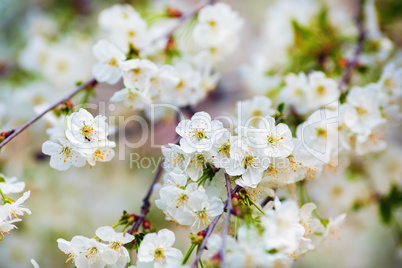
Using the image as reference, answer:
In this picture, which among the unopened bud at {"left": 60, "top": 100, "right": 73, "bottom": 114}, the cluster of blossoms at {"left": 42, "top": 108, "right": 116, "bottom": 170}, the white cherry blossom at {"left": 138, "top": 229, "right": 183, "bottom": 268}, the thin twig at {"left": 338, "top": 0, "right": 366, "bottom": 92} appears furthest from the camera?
the thin twig at {"left": 338, "top": 0, "right": 366, "bottom": 92}

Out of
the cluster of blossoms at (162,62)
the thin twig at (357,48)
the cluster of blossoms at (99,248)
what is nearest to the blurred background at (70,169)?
the thin twig at (357,48)

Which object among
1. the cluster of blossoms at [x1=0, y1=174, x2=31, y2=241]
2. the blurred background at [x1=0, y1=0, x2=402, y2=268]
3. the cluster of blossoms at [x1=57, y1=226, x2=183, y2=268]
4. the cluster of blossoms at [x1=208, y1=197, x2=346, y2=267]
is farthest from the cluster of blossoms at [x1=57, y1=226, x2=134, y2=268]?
the blurred background at [x1=0, y1=0, x2=402, y2=268]

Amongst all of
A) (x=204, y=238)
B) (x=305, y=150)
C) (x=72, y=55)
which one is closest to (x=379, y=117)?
(x=305, y=150)

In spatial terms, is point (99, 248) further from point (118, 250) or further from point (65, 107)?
point (65, 107)

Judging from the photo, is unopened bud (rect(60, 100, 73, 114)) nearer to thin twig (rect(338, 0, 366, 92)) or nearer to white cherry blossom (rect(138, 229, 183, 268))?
white cherry blossom (rect(138, 229, 183, 268))

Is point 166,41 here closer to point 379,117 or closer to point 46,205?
point 379,117

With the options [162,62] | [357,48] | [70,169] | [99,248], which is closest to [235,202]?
[99,248]

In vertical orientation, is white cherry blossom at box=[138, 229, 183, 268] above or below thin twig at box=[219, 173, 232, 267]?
below
